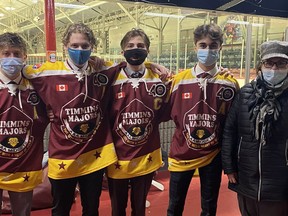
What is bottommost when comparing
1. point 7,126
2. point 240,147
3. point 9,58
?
point 240,147

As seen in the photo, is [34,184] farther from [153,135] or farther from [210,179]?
[210,179]

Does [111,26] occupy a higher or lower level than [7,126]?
higher

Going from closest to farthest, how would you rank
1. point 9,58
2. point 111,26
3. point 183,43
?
point 9,58 → point 183,43 → point 111,26

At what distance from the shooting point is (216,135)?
215 cm

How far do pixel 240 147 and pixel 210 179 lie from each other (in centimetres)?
35

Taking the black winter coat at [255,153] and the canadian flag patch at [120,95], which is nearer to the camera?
the black winter coat at [255,153]

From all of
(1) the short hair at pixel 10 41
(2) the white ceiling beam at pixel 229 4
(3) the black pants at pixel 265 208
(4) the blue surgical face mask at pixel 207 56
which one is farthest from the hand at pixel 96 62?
(2) the white ceiling beam at pixel 229 4

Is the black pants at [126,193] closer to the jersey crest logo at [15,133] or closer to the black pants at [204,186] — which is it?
the black pants at [204,186]

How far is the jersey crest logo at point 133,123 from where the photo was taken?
2068 millimetres

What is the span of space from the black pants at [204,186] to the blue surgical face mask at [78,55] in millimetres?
951

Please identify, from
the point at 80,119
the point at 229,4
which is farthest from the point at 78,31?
the point at 229,4

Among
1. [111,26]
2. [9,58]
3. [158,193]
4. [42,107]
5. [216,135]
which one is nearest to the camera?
[9,58]

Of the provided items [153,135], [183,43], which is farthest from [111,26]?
[153,135]

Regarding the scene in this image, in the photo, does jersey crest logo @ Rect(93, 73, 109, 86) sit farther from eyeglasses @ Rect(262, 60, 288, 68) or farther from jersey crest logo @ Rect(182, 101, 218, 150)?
eyeglasses @ Rect(262, 60, 288, 68)
